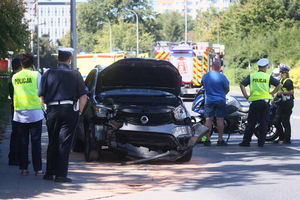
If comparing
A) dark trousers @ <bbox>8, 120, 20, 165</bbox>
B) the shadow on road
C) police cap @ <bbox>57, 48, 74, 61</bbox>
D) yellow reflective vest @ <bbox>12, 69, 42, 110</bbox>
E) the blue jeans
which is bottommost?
the shadow on road

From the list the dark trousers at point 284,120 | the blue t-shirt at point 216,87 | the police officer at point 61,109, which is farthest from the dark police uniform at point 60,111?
the dark trousers at point 284,120

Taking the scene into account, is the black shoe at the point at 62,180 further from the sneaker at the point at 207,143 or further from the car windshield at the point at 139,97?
the sneaker at the point at 207,143

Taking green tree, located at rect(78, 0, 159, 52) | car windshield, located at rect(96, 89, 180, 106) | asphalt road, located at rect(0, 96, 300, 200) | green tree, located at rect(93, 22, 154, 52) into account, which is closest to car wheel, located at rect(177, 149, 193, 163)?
asphalt road, located at rect(0, 96, 300, 200)

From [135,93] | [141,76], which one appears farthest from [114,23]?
[135,93]

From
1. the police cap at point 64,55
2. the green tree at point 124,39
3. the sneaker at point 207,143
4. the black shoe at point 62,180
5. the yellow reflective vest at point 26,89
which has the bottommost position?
the sneaker at point 207,143

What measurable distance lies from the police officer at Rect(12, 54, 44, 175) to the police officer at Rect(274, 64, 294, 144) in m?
6.60

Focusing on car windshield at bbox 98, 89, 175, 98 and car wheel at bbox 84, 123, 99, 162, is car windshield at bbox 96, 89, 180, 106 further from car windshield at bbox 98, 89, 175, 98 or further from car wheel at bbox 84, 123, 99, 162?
car wheel at bbox 84, 123, 99, 162

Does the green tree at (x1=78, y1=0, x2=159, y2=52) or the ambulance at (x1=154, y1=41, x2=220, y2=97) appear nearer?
the ambulance at (x1=154, y1=41, x2=220, y2=97)

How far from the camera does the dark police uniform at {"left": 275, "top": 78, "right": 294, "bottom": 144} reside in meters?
15.2

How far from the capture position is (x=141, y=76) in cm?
1309

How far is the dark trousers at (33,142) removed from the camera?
33.5ft

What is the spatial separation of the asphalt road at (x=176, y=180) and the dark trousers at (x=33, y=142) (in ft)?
0.65

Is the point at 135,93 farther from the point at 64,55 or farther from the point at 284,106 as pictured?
the point at 284,106

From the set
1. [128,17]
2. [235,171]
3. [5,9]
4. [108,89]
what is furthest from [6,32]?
[128,17]
